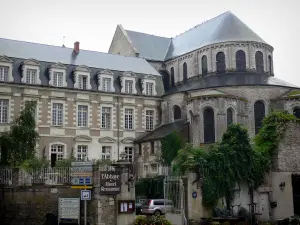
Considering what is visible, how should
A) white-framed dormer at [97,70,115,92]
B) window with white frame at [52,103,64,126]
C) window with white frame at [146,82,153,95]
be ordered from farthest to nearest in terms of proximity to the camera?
window with white frame at [146,82,153,95], white-framed dormer at [97,70,115,92], window with white frame at [52,103,64,126]

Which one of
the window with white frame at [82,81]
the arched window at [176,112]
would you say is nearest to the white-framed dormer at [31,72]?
the window with white frame at [82,81]

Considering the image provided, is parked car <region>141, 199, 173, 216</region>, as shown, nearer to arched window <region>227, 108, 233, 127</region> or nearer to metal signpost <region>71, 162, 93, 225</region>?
metal signpost <region>71, 162, 93, 225</region>

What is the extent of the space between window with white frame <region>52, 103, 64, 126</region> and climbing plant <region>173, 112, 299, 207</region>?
1478cm

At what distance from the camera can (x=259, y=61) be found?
42.9 metres

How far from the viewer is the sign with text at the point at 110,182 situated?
19531 millimetres

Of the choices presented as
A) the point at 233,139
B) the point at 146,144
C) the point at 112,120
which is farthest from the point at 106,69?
the point at 233,139

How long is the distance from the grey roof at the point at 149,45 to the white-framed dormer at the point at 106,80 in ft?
27.2

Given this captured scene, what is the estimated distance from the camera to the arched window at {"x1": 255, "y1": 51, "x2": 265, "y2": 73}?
42750 millimetres

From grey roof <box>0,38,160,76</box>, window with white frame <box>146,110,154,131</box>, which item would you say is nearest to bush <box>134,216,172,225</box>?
window with white frame <box>146,110,154,131</box>

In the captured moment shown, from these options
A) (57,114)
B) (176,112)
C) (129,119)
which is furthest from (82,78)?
(176,112)

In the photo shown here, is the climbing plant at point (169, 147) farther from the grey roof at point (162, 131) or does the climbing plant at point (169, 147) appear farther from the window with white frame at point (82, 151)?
the window with white frame at point (82, 151)

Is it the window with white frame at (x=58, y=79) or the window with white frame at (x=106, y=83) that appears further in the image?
the window with white frame at (x=106, y=83)

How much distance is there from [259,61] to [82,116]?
17.8 m

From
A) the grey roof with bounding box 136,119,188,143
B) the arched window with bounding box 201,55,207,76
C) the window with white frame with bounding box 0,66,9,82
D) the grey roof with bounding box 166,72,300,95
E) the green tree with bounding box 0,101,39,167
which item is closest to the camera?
the green tree with bounding box 0,101,39,167
